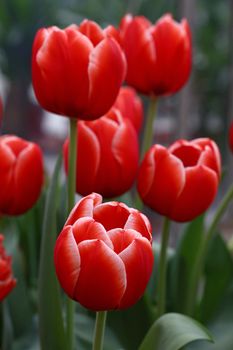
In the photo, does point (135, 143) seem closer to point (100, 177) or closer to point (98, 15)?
point (100, 177)

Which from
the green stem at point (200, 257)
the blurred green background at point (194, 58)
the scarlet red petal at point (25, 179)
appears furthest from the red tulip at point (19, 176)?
the blurred green background at point (194, 58)

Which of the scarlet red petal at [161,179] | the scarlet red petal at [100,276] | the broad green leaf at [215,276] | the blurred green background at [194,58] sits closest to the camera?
the scarlet red petal at [100,276]

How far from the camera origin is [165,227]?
47 cm

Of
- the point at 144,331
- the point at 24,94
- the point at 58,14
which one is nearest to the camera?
the point at 144,331

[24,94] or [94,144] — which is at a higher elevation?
[94,144]

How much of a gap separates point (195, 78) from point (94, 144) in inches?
70.5

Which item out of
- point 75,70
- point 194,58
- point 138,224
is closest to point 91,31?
point 75,70

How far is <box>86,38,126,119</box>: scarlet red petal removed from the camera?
415 mm

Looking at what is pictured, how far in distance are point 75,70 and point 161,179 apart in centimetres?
8

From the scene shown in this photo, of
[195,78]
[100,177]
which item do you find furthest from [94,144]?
[195,78]

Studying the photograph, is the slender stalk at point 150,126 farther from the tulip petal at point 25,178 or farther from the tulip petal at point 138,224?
the tulip petal at point 138,224

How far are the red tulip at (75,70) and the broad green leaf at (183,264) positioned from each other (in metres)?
0.15

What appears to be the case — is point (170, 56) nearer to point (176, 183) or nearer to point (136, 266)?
point (176, 183)

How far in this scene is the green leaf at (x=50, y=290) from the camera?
1.38 ft
